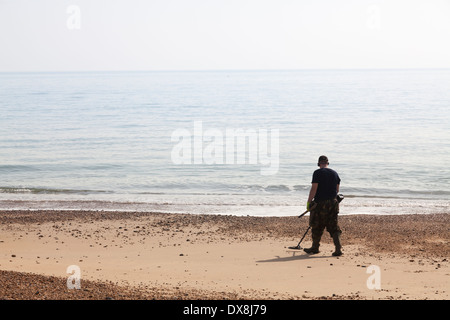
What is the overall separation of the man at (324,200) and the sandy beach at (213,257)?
565 mm

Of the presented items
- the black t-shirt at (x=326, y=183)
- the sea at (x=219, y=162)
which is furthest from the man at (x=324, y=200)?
the sea at (x=219, y=162)

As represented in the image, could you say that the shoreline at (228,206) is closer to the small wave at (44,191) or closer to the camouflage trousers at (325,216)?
the small wave at (44,191)

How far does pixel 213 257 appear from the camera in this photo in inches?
421

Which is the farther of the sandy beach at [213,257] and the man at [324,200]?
the man at [324,200]

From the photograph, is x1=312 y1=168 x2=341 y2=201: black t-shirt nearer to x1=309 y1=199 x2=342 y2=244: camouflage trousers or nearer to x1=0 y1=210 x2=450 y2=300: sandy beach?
x1=309 y1=199 x2=342 y2=244: camouflage trousers

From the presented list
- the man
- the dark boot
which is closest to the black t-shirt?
the man

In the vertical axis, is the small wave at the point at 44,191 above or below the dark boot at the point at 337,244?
below

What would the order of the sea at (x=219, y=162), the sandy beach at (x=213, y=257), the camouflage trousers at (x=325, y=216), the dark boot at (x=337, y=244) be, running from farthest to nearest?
1. the sea at (x=219, y=162)
2. the dark boot at (x=337, y=244)
3. the camouflage trousers at (x=325, y=216)
4. the sandy beach at (x=213, y=257)

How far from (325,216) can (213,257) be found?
2.24 meters

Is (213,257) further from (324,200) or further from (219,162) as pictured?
(219,162)

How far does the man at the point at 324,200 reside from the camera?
9.91 meters

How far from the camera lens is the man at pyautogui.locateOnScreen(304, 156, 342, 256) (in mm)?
9906
